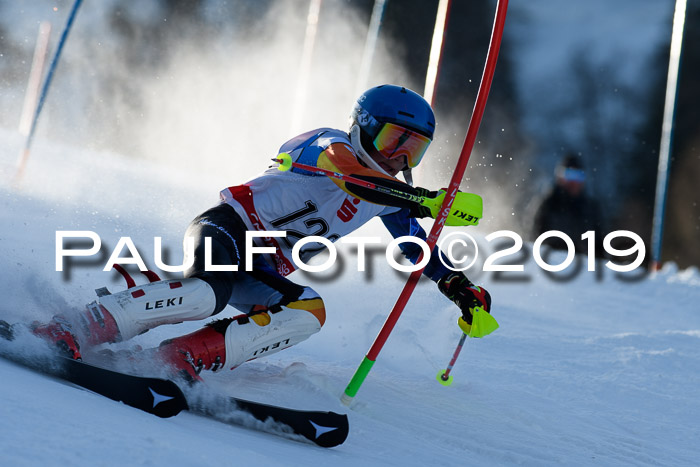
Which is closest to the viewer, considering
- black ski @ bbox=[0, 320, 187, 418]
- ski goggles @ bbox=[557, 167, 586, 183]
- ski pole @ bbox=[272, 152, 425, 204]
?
black ski @ bbox=[0, 320, 187, 418]

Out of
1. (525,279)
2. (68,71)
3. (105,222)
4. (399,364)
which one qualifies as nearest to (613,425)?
(399,364)

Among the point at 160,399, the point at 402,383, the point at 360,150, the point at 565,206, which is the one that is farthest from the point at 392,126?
the point at 565,206

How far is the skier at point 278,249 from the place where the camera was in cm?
242

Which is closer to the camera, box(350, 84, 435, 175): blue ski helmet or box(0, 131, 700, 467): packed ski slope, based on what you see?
box(0, 131, 700, 467): packed ski slope

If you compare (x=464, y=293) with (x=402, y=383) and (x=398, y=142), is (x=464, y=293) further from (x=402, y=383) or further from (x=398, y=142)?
(x=398, y=142)

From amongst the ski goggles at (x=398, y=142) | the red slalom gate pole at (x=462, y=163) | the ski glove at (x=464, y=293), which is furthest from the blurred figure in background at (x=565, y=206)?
the red slalom gate pole at (x=462, y=163)

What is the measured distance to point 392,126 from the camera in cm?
283

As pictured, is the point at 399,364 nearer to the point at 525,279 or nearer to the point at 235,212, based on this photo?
the point at 235,212

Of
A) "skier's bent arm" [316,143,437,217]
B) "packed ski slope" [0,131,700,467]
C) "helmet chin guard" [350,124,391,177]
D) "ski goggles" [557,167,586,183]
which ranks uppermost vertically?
"helmet chin guard" [350,124,391,177]

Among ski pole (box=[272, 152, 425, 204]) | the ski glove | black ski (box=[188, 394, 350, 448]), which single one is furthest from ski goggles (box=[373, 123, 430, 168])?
black ski (box=[188, 394, 350, 448])

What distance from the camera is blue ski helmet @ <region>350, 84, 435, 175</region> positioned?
2.84 metres

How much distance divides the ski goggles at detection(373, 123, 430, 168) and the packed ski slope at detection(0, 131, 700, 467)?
96 centimetres

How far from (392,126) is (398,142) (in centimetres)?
7

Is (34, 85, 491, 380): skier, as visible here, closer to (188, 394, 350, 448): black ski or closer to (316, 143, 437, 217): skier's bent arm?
(316, 143, 437, 217): skier's bent arm
